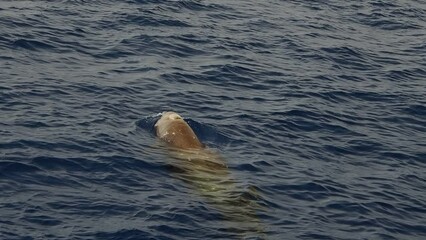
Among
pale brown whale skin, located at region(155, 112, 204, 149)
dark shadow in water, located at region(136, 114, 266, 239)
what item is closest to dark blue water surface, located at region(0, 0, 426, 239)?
dark shadow in water, located at region(136, 114, 266, 239)

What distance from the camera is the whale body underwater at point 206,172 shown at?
1878 centimetres

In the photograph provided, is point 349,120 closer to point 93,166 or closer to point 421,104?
point 421,104

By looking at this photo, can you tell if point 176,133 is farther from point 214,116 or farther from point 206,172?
point 206,172

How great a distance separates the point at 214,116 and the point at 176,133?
210 centimetres

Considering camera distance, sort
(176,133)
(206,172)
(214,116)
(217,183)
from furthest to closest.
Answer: (214,116)
(176,133)
(206,172)
(217,183)

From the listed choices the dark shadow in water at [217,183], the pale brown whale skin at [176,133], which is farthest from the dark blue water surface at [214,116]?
the pale brown whale skin at [176,133]

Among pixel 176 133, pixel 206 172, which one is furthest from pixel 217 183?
pixel 176 133

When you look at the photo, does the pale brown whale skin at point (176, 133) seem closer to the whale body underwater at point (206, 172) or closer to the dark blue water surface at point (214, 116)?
the whale body underwater at point (206, 172)

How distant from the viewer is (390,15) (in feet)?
125

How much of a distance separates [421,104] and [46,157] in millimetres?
12872

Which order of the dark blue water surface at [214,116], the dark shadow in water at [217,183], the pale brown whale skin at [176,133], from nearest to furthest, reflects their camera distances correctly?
the dark shadow in water at [217,183] < the dark blue water surface at [214,116] < the pale brown whale skin at [176,133]

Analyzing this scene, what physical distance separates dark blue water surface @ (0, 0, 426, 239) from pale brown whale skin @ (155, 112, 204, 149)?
31cm

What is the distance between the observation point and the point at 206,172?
21.2 metres

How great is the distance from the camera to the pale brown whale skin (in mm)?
22875
